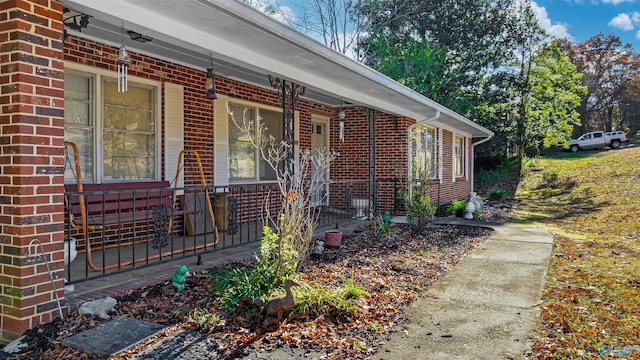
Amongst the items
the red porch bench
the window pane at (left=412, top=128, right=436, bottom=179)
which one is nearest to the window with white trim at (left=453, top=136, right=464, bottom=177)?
the window pane at (left=412, top=128, right=436, bottom=179)

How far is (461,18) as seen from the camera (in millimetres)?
21531

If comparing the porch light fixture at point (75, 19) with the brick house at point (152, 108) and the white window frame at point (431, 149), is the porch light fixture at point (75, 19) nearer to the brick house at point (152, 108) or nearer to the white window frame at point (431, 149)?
the brick house at point (152, 108)

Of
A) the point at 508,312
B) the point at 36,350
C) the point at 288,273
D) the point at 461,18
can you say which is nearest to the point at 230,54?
the point at 288,273

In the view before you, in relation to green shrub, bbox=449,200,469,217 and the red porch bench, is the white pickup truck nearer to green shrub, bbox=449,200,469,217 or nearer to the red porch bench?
green shrub, bbox=449,200,469,217

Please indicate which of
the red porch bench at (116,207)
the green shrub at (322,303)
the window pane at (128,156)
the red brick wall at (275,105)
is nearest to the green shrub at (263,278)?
the green shrub at (322,303)

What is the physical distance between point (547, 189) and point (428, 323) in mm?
16762

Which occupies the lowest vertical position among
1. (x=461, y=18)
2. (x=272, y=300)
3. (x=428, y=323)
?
(x=428, y=323)

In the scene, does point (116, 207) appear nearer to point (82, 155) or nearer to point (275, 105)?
point (82, 155)

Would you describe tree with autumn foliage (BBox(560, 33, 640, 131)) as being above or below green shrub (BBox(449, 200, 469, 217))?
above

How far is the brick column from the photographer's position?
9.87ft

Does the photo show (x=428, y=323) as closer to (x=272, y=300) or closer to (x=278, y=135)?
(x=272, y=300)

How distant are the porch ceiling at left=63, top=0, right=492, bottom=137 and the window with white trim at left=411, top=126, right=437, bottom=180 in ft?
7.13

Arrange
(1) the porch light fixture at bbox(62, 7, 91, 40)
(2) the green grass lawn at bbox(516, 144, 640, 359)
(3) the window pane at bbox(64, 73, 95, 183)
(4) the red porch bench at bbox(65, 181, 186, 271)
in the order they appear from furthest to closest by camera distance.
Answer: (3) the window pane at bbox(64, 73, 95, 183) → (4) the red porch bench at bbox(65, 181, 186, 271) → (1) the porch light fixture at bbox(62, 7, 91, 40) → (2) the green grass lawn at bbox(516, 144, 640, 359)

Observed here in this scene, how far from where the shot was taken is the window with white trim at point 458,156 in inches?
551
